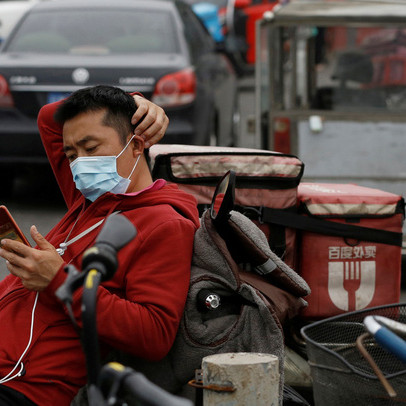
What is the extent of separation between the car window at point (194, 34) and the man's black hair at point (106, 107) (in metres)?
4.71

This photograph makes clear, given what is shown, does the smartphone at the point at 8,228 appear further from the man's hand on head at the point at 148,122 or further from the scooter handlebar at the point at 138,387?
the scooter handlebar at the point at 138,387

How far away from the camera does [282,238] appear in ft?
11.4

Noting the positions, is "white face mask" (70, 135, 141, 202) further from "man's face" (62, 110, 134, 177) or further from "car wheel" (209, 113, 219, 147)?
"car wheel" (209, 113, 219, 147)

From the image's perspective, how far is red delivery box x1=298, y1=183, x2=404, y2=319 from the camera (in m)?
3.55

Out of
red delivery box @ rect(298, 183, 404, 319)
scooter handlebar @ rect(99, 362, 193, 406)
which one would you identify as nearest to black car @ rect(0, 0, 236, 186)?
red delivery box @ rect(298, 183, 404, 319)

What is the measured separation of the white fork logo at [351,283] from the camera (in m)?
3.55

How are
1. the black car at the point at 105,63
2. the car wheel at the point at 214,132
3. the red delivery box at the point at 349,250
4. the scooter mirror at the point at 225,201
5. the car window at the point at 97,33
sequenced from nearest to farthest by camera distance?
the scooter mirror at the point at 225,201
the red delivery box at the point at 349,250
the black car at the point at 105,63
the car window at the point at 97,33
the car wheel at the point at 214,132

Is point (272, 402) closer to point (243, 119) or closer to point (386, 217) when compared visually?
point (386, 217)

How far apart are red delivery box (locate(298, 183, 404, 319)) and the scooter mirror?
901 millimetres

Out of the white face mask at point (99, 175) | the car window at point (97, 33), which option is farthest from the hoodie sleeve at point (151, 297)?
the car window at point (97, 33)

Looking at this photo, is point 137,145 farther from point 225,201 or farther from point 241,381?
point 241,381

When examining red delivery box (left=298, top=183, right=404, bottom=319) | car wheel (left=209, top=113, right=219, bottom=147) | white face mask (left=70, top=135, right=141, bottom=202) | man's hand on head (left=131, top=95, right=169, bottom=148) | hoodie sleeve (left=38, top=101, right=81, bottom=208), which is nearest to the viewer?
white face mask (left=70, top=135, right=141, bottom=202)

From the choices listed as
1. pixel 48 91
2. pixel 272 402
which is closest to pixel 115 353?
pixel 272 402

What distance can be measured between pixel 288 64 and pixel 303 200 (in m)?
3.08
